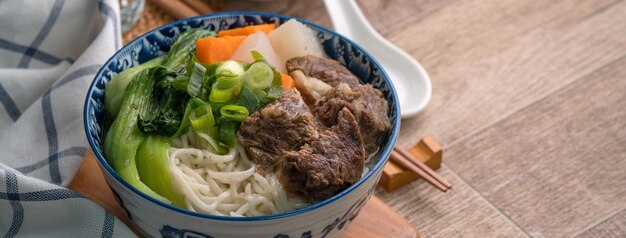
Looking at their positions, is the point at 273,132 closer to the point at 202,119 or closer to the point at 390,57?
the point at 202,119

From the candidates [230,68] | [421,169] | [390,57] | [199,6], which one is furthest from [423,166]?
[199,6]

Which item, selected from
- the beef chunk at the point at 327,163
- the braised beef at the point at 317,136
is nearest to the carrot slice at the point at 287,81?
the braised beef at the point at 317,136

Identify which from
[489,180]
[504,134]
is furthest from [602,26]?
[489,180]

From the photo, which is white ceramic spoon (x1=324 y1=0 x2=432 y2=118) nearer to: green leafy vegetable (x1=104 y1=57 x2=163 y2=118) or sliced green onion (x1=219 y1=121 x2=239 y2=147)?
sliced green onion (x1=219 y1=121 x2=239 y2=147)

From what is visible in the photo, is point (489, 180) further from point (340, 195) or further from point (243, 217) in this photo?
point (243, 217)

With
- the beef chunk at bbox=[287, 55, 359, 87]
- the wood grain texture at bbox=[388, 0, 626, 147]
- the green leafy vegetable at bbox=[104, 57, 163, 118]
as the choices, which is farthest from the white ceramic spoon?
the green leafy vegetable at bbox=[104, 57, 163, 118]
